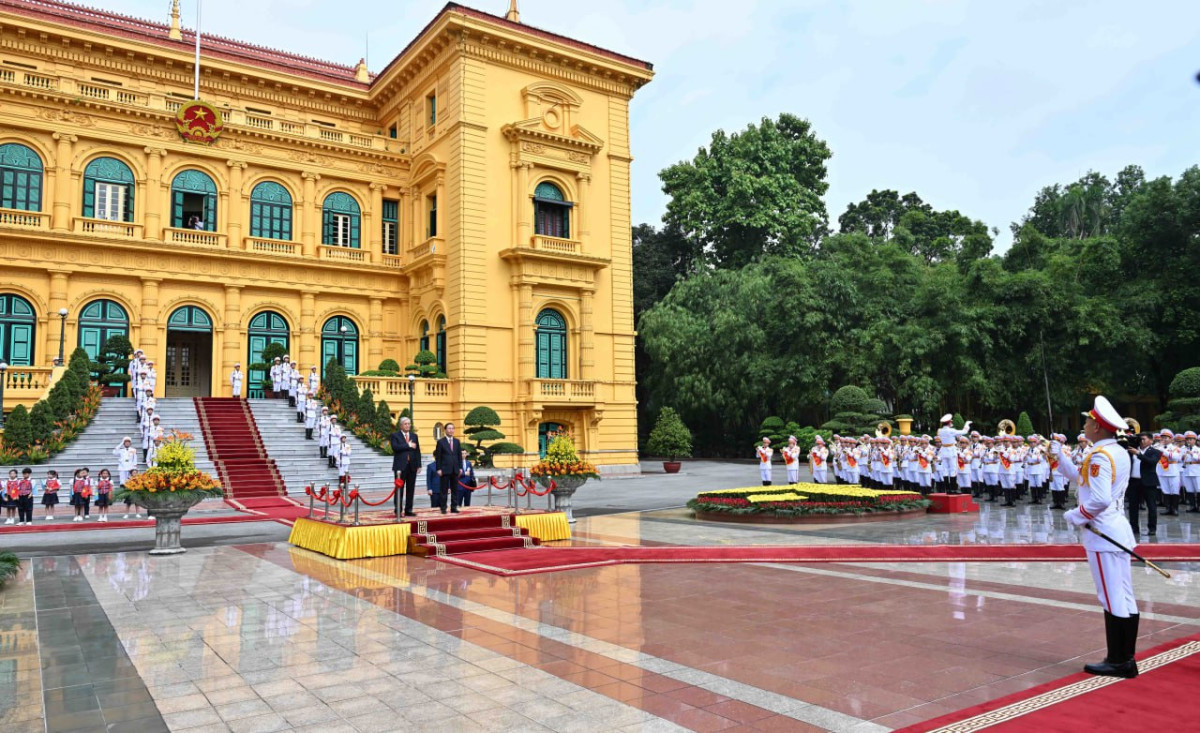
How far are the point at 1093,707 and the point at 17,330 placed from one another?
31.6 meters

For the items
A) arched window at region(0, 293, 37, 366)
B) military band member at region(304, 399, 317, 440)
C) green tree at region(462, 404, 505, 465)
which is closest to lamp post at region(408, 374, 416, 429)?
green tree at region(462, 404, 505, 465)

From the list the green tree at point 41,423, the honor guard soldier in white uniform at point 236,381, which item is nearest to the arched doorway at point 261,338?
the honor guard soldier in white uniform at point 236,381

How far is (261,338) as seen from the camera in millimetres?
31188

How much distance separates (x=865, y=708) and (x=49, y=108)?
Result: 32433 mm

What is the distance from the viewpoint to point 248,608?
8.88 m

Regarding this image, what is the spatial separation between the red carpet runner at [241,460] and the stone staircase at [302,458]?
0.32 m

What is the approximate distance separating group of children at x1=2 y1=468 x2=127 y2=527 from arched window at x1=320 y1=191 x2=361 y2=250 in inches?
641

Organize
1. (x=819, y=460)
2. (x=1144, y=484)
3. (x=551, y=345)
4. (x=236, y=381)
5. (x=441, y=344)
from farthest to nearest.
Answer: (x=551, y=345) < (x=441, y=344) < (x=236, y=381) < (x=819, y=460) < (x=1144, y=484)

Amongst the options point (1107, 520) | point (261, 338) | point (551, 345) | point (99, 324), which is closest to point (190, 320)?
point (261, 338)

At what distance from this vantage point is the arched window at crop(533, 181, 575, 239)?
32662 mm

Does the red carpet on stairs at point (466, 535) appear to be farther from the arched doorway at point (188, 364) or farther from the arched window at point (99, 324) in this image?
the arched doorway at point (188, 364)

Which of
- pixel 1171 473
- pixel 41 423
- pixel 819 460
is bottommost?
pixel 1171 473

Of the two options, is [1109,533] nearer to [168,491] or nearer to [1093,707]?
[1093,707]

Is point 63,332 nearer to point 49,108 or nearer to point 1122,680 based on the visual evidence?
point 49,108
